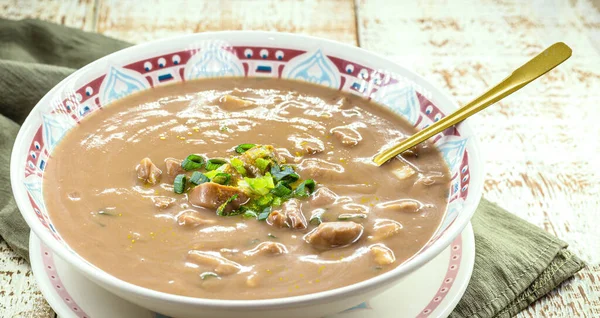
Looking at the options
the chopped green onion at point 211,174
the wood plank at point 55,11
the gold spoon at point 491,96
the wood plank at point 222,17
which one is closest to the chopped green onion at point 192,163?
the chopped green onion at point 211,174

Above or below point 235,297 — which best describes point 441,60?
above

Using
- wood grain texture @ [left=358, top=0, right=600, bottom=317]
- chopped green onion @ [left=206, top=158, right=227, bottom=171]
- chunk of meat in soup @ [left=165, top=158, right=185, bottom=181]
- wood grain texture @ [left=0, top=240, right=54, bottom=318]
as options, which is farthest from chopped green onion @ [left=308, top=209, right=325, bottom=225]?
wood grain texture @ [left=0, top=240, right=54, bottom=318]

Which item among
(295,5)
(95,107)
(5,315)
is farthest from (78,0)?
(5,315)

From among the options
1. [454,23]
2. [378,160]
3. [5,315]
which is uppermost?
[454,23]

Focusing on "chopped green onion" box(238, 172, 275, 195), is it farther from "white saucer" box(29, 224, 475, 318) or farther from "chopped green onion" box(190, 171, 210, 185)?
"white saucer" box(29, 224, 475, 318)

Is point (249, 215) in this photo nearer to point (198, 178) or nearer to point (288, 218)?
point (288, 218)

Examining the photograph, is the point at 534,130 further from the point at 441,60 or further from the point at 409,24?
the point at 409,24
